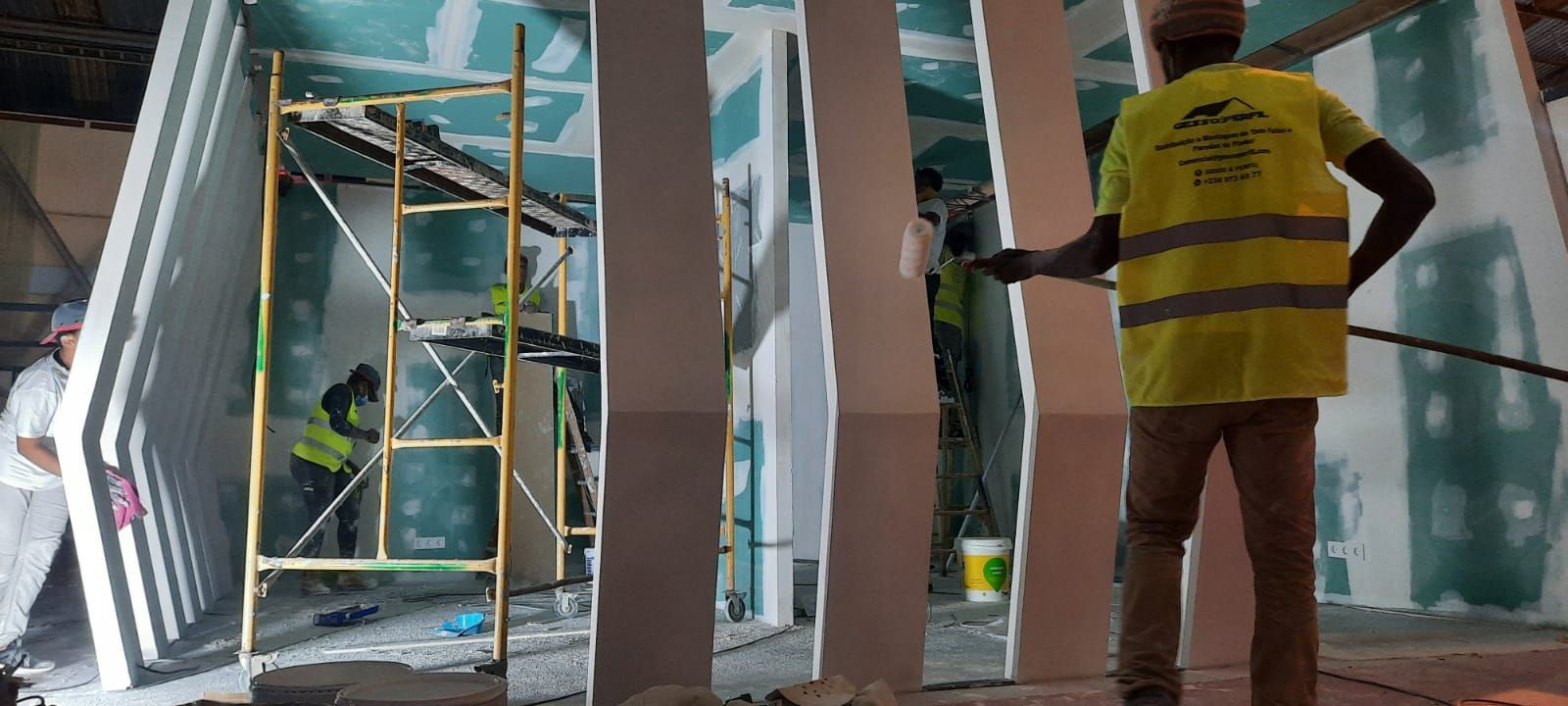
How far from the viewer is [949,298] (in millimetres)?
7191

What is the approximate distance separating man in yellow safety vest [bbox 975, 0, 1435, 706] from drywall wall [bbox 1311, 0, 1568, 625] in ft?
8.95

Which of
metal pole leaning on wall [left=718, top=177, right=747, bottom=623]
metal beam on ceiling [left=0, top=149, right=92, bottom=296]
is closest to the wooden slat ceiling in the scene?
metal pole leaning on wall [left=718, top=177, right=747, bottom=623]

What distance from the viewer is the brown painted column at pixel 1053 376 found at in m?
2.96

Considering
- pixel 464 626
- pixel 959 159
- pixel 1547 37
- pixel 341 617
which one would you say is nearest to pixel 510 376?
pixel 464 626

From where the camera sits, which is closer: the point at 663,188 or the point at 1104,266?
the point at 1104,266

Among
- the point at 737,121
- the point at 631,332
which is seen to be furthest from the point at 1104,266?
the point at 737,121

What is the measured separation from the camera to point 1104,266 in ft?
6.22

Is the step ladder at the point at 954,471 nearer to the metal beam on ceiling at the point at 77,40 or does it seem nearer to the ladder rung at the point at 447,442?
the ladder rung at the point at 447,442

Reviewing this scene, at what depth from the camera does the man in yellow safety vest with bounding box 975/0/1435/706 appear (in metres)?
1.65

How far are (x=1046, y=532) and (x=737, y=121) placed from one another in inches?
122

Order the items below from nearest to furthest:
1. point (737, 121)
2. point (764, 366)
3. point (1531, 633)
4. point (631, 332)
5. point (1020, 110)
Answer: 1. point (631, 332)
2. point (1020, 110)
3. point (1531, 633)
4. point (764, 366)
5. point (737, 121)

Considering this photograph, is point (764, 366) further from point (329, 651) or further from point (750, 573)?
point (329, 651)

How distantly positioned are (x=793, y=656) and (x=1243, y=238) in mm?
2459

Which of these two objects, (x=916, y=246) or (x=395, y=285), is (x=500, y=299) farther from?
(x=916, y=246)
